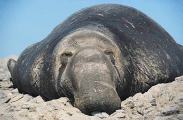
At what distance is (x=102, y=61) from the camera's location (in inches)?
200

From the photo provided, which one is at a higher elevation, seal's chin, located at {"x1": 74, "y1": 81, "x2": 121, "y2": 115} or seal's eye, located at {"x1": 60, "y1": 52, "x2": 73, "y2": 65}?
seal's eye, located at {"x1": 60, "y1": 52, "x2": 73, "y2": 65}

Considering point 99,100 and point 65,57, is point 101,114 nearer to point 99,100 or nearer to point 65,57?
point 99,100

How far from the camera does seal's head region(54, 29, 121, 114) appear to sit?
4707 millimetres

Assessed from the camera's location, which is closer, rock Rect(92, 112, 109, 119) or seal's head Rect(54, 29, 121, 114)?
rock Rect(92, 112, 109, 119)

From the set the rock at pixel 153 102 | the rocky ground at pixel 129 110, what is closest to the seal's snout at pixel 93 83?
the rocky ground at pixel 129 110

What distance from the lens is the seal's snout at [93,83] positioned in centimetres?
469

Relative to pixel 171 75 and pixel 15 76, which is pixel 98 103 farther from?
pixel 15 76

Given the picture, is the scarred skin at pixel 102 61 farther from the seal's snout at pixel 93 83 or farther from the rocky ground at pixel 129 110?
the rocky ground at pixel 129 110

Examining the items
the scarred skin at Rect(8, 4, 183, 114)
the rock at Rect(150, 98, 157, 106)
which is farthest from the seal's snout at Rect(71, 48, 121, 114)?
the rock at Rect(150, 98, 157, 106)

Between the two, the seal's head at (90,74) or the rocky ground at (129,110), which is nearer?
the rocky ground at (129,110)

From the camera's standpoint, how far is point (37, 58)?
6.75 metres

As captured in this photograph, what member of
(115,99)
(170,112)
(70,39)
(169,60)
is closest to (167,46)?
(169,60)

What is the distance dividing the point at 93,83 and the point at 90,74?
0.14 meters

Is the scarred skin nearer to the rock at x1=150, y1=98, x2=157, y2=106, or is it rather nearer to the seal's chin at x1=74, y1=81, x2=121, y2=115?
the seal's chin at x1=74, y1=81, x2=121, y2=115
